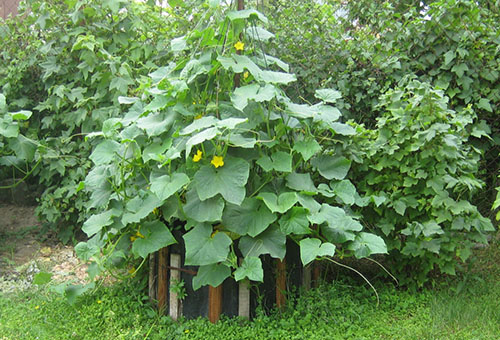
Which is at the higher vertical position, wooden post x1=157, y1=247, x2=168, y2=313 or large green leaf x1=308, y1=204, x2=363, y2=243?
large green leaf x1=308, y1=204, x2=363, y2=243

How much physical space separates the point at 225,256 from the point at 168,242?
13.5 inches

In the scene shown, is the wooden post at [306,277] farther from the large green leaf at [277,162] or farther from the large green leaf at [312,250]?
the large green leaf at [277,162]

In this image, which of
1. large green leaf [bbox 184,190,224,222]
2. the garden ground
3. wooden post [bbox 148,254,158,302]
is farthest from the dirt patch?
large green leaf [bbox 184,190,224,222]

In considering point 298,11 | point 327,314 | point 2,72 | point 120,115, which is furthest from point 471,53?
point 2,72

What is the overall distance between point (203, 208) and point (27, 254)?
2.26 metres

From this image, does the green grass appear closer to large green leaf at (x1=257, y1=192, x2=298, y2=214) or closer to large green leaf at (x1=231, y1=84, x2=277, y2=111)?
large green leaf at (x1=257, y1=192, x2=298, y2=214)

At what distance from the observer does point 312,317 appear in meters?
2.53

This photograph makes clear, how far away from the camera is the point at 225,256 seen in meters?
2.22

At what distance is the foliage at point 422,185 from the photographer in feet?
8.70

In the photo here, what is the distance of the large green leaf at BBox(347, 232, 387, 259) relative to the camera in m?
2.33

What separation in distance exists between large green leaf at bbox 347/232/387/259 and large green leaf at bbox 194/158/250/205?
2.07 ft

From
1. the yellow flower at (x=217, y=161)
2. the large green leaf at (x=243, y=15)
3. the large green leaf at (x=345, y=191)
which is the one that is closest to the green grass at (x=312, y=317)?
the large green leaf at (x=345, y=191)

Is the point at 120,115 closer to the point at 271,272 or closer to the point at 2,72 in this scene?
the point at 2,72

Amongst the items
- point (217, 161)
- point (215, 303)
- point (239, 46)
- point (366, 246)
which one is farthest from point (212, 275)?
point (239, 46)
